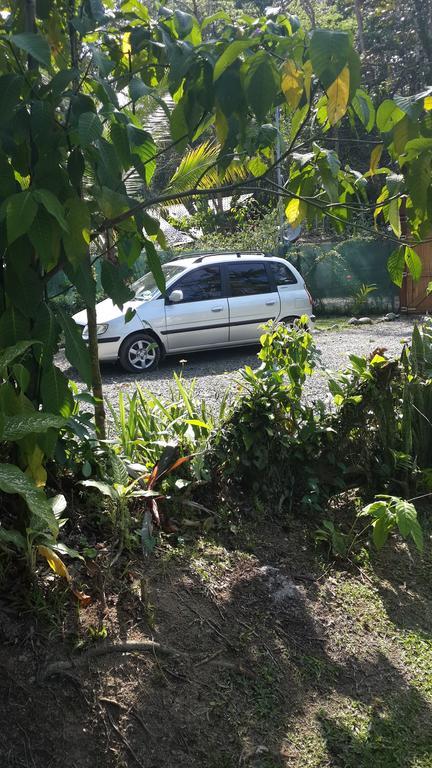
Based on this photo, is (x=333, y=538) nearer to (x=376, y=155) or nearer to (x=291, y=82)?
(x=376, y=155)

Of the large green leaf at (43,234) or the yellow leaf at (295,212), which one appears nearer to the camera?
the large green leaf at (43,234)

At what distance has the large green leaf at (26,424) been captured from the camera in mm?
2389

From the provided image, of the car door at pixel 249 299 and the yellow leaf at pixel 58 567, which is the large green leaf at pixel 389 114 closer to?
the yellow leaf at pixel 58 567

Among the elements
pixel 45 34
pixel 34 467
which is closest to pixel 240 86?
pixel 45 34

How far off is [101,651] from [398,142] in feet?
7.17

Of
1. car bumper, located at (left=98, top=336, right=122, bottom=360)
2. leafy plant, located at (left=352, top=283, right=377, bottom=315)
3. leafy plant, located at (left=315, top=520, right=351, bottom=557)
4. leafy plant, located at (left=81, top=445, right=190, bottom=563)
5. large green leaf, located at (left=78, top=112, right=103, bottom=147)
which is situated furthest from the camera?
leafy plant, located at (left=352, top=283, right=377, bottom=315)

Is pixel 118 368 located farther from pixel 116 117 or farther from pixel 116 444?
pixel 116 117

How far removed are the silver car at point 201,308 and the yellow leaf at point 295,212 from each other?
7.27 metres

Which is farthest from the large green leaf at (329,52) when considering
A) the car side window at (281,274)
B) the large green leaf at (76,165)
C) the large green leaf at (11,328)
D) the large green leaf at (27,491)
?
the car side window at (281,274)

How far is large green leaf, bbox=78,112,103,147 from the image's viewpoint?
7.48ft

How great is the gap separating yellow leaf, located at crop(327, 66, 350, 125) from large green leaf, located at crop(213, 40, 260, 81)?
32 cm

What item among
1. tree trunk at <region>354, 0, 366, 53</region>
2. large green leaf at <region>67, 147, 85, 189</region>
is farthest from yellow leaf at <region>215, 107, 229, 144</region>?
tree trunk at <region>354, 0, 366, 53</region>

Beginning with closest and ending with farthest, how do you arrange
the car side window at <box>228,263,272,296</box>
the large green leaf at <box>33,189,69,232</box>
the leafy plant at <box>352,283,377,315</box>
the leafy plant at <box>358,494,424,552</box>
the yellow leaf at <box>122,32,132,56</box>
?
the large green leaf at <box>33,189,69,232</box> < the yellow leaf at <box>122,32,132,56</box> < the leafy plant at <box>358,494,424,552</box> < the car side window at <box>228,263,272,296</box> < the leafy plant at <box>352,283,377,315</box>

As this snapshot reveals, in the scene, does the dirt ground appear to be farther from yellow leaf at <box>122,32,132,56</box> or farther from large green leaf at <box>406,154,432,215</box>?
yellow leaf at <box>122,32,132,56</box>
